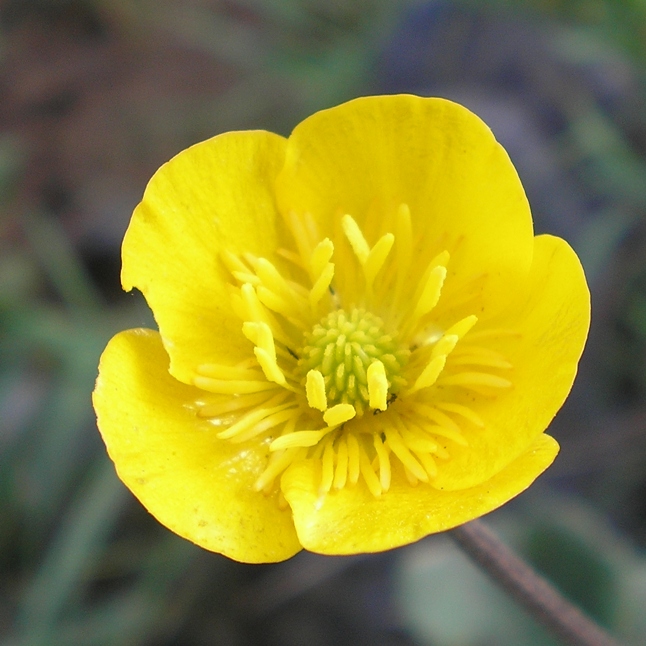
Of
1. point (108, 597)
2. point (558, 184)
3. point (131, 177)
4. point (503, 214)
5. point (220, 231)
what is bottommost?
point (108, 597)

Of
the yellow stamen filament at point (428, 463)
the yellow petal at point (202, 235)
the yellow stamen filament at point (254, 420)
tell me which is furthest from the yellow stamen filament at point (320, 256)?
the yellow stamen filament at point (428, 463)

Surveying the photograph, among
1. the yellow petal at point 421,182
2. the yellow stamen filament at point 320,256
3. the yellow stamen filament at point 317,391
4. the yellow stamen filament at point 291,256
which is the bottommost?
the yellow stamen filament at point 317,391

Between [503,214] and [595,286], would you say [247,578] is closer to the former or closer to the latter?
[595,286]

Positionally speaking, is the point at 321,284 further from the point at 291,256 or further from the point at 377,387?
the point at 377,387

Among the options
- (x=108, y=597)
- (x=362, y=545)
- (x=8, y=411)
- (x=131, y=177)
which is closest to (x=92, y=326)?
(x=8, y=411)

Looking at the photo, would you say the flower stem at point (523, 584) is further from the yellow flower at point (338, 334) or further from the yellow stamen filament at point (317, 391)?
the yellow stamen filament at point (317, 391)

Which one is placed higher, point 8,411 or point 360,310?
point 360,310
